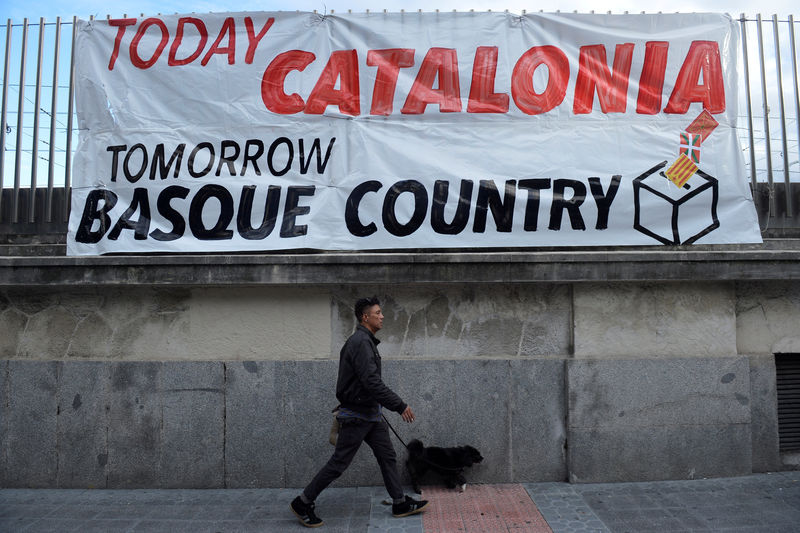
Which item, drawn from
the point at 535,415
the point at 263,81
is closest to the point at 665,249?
the point at 535,415

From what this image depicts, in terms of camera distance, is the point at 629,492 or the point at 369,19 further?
the point at 369,19

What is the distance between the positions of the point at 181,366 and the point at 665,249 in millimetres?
4840

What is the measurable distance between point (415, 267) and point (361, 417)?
1483 millimetres

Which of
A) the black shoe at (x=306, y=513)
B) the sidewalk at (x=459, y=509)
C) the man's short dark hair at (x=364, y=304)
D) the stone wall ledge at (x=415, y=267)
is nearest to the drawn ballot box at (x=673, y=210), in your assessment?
the stone wall ledge at (x=415, y=267)

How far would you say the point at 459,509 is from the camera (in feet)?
15.0

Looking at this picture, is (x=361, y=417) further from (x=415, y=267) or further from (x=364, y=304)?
(x=415, y=267)

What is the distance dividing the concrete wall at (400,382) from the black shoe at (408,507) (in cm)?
77

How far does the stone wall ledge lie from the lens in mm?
5066

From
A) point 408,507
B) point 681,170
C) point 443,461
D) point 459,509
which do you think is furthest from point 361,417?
point 681,170

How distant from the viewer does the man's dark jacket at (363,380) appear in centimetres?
418

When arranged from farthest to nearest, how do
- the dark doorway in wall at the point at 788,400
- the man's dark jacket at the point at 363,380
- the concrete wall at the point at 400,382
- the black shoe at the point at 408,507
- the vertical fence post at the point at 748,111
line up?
1. the vertical fence post at the point at 748,111
2. the dark doorway in wall at the point at 788,400
3. the concrete wall at the point at 400,382
4. the black shoe at the point at 408,507
5. the man's dark jacket at the point at 363,380

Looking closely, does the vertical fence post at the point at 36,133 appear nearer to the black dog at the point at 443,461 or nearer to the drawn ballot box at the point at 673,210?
the black dog at the point at 443,461

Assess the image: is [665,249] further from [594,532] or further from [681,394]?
[594,532]

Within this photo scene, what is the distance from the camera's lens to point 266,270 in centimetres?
512
